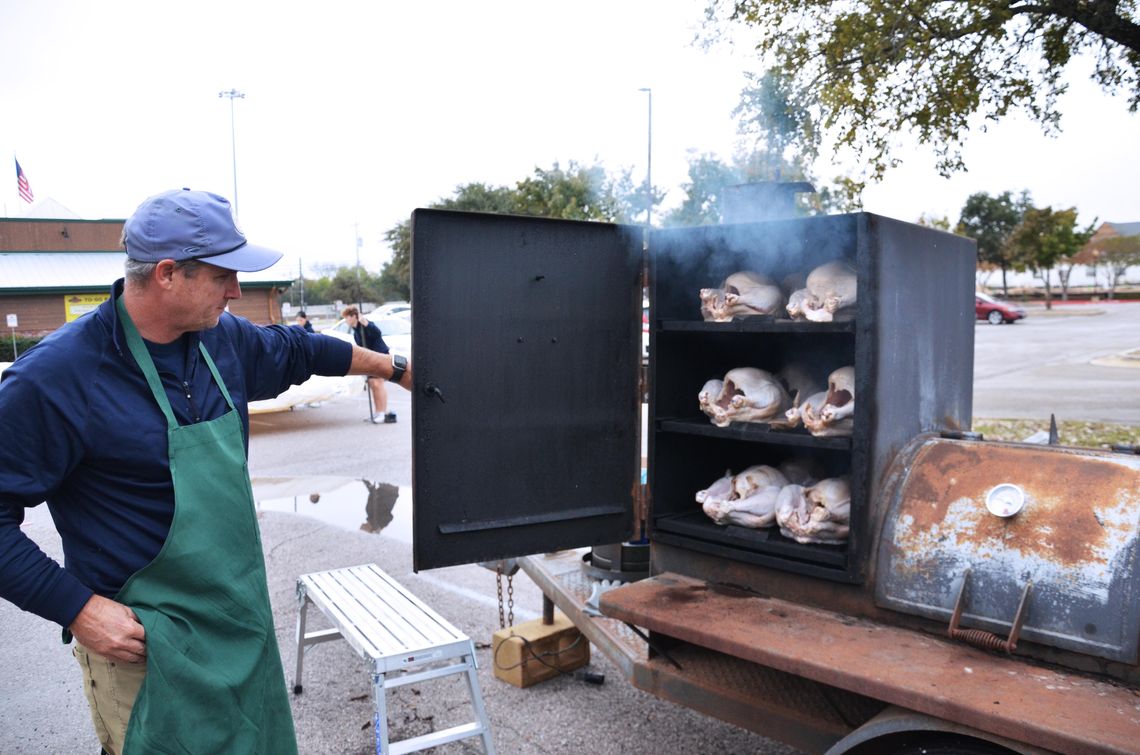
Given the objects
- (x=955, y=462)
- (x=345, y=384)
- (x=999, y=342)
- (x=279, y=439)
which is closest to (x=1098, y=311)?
(x=999, y=342)

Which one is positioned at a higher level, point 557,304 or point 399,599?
point 557,304

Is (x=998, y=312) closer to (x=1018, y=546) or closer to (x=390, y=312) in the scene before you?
(x=390, y=312)

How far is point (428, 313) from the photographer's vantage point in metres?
2.76

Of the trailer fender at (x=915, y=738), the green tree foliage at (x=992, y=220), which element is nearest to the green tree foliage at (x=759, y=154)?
the trailer fender at (x=915, y=738)

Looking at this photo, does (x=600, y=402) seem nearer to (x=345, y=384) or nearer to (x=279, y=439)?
(x=279, y=439)

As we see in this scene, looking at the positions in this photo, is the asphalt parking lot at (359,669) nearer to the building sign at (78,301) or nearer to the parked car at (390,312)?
the parked car at (390,312)

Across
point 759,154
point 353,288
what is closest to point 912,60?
point 759,154

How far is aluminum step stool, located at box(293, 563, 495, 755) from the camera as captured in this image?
10.2 feet

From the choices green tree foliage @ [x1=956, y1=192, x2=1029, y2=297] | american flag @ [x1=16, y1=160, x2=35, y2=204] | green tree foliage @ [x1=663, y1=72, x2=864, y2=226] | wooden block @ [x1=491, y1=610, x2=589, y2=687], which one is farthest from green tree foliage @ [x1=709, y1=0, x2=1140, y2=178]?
green tree foliage @ [x1=956, y1=192, x2=1029, y2=297]

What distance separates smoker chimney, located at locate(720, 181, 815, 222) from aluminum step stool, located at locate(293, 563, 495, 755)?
2032mm

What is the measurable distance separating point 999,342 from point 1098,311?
55.3 feet

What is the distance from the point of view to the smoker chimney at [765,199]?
3256 mm

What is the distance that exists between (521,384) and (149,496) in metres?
1.27

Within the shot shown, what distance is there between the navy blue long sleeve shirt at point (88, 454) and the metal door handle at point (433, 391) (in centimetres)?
61
